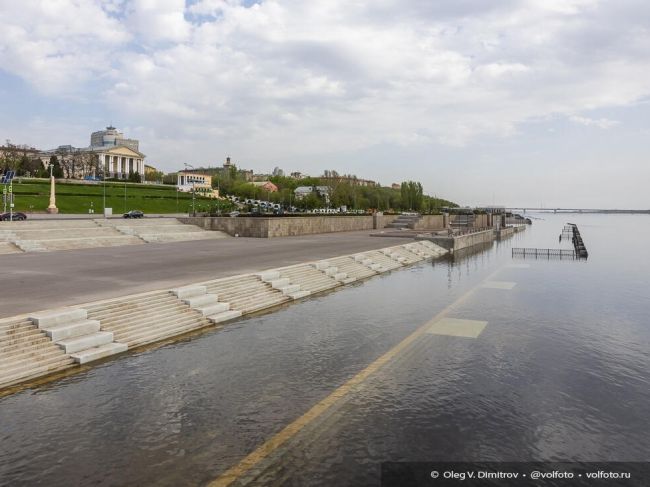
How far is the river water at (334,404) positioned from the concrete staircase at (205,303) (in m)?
1.21

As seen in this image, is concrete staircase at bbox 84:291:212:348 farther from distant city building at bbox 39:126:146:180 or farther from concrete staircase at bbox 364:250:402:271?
distant city building at bbox 39:126:146:180

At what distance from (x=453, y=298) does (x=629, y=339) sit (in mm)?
10566

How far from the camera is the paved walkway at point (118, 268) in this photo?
21.6 m

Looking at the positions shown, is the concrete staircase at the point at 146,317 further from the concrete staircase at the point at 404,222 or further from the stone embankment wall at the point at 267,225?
the concrete staircase at the point at 404,222

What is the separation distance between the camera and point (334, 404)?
12867mm

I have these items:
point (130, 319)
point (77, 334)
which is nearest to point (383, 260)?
point (130, 319)

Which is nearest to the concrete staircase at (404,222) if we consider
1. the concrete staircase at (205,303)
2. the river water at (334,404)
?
the river water at (334,404)

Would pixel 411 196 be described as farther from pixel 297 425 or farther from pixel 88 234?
pixel 297 425

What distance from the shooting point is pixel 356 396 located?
44.1 feet

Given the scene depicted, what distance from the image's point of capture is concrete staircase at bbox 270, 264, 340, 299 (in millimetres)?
30391

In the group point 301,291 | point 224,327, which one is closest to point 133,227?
point 301,291

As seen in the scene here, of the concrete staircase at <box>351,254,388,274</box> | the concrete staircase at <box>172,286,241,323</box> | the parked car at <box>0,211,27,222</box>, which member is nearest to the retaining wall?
the concrete staircase at <box>351,254,388,274</box>

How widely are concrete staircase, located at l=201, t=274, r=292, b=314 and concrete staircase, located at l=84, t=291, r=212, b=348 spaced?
2.79 m

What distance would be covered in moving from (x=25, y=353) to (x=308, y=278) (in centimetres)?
1877
